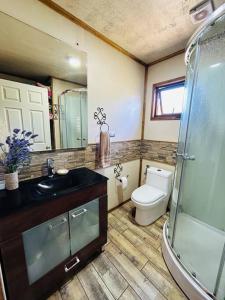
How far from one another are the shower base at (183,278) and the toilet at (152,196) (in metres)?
0.45

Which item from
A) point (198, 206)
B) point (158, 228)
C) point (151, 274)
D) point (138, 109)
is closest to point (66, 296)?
point (151, 274)

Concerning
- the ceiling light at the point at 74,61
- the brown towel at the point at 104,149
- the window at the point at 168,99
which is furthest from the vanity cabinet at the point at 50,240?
the window at the point at 168,99

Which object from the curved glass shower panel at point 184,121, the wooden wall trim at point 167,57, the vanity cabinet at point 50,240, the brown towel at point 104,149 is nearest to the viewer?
the vanity cabinet at point 50,240

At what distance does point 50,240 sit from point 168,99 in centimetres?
234

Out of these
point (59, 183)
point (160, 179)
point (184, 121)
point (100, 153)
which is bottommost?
point (160, 179)

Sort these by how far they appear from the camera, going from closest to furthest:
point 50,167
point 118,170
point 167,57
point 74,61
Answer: point 50,167, point 74,61, point 167,57, point 118,170

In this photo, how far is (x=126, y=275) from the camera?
1.28 meters

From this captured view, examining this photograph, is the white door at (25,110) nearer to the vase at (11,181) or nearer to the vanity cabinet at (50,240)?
the vase at (11,181)

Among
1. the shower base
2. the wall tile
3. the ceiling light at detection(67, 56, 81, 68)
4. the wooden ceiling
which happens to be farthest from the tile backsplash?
the wooden ceiling

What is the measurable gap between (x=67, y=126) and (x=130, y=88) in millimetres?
1200

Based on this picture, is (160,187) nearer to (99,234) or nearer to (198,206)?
(198,206)

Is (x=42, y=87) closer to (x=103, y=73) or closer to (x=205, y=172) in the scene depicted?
(x=103, y=73)

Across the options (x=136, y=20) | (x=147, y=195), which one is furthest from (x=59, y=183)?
(x=136, y=20)

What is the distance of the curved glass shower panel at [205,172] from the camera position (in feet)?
4.21
